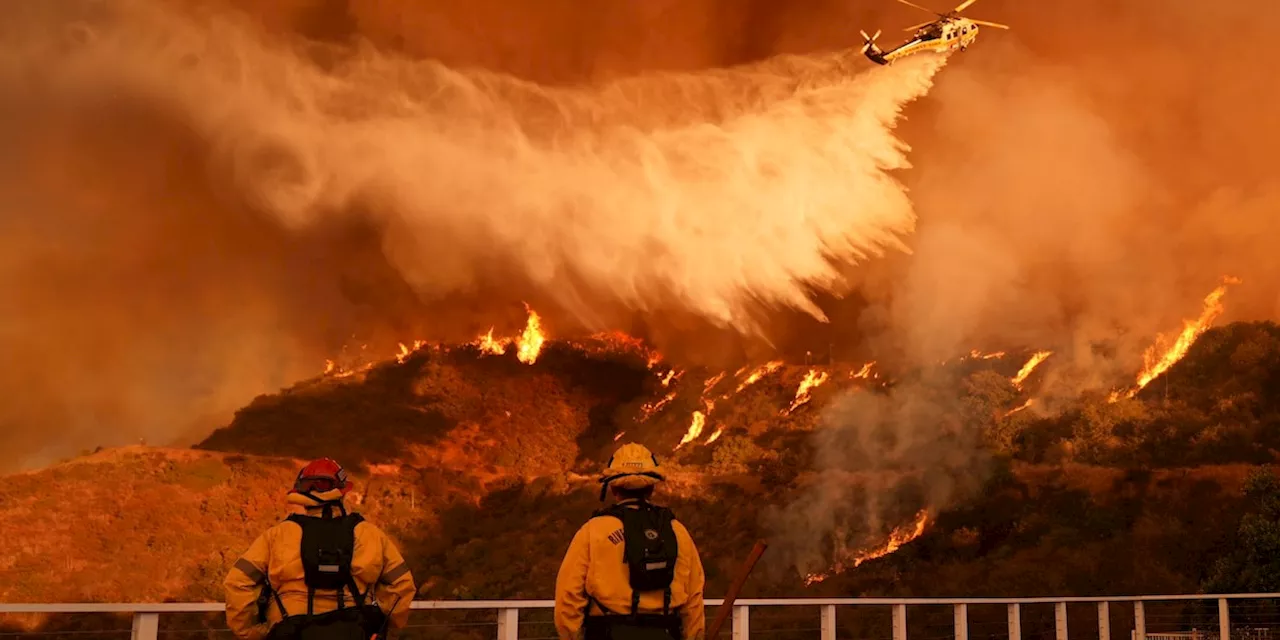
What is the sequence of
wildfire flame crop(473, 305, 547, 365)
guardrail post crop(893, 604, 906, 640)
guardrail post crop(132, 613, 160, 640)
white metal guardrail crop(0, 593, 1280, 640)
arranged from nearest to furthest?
white metal guardrail crop(0, 593, 1280, 640)
guardrail post crop(132, 613, 160, 640)
guardrail post crop(893, 604, 906, 640)
wildfire flame crop(473, 305, 547, 365)

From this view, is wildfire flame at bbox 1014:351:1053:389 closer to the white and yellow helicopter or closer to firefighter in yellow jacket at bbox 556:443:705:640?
the white and yellow helicopter

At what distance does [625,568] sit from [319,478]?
1.54m

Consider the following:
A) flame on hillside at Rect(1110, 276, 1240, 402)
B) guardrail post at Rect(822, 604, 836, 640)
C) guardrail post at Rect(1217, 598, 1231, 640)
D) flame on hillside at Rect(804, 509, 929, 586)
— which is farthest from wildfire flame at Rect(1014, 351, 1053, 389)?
guardrail post at Rect(822, 604, 836, 640)

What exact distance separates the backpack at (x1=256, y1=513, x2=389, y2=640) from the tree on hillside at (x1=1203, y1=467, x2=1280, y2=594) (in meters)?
35.0

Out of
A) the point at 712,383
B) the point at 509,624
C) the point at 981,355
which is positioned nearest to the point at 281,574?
the point at 509,624

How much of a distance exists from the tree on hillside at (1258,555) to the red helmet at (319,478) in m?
35.1

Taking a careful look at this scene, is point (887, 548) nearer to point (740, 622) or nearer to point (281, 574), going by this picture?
point (740, 622)

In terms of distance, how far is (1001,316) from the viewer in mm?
61312

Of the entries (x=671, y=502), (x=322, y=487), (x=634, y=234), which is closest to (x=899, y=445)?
(x=671, y=502)

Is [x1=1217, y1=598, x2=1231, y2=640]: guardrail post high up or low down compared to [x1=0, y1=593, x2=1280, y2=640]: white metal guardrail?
down

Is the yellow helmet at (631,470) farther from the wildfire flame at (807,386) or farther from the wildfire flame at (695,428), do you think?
the wildfire flame at (695,428)

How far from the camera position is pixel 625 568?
18.6ft

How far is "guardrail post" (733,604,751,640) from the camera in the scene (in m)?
11.2

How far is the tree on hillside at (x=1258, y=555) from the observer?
36.5m
